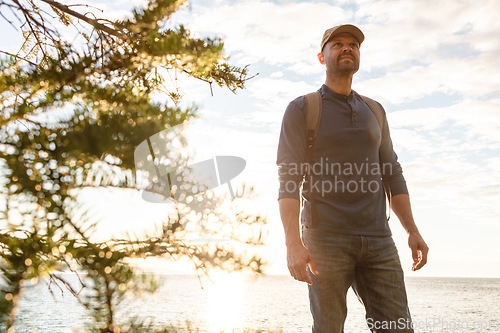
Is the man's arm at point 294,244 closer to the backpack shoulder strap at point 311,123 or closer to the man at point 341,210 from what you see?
the man at point 341,210

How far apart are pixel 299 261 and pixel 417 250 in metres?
1.01

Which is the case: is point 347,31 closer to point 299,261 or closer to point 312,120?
point 312,120

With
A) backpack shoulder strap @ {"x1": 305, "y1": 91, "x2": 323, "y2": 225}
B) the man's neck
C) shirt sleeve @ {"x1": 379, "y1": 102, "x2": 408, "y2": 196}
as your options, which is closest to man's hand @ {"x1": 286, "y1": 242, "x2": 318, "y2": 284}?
backpack shoulder strap @ {"x1": 305, "y1": 91, "x2": 323, "y2": 225}

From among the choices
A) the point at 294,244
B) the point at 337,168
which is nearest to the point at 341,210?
the point at 337,168

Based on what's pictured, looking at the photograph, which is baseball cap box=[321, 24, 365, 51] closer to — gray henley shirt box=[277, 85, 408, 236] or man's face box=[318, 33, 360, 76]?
man's face box=[318, 33, 360, 76]

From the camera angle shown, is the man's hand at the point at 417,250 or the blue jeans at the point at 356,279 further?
the man's hand at the point at 417,250

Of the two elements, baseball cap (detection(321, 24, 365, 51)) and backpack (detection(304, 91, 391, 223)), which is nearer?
backpack (detection(304, 91, 391, 223))

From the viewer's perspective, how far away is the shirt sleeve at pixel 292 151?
2.23 meters

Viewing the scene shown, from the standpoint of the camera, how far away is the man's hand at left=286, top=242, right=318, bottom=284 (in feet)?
6.52

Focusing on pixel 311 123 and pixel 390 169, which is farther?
pixel 390 169

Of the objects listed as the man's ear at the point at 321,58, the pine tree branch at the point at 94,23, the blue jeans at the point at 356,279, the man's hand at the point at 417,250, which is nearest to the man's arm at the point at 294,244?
the blue jeans at the point at 356,279

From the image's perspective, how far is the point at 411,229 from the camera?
8.51ft

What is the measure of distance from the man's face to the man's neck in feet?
0.11

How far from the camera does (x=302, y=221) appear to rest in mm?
2354
